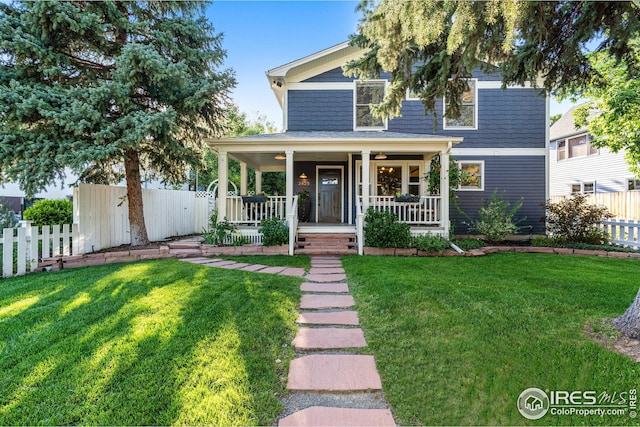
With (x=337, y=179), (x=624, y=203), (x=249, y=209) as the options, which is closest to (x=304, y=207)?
(x=337, y=179)

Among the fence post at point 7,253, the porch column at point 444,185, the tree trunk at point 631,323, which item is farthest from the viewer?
the porch column at point 444,185

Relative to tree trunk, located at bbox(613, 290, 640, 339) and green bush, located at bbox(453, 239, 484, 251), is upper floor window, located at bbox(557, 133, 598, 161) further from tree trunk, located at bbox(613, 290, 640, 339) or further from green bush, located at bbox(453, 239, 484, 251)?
tree trunk, located at bbox(613, 290, 640, 339)

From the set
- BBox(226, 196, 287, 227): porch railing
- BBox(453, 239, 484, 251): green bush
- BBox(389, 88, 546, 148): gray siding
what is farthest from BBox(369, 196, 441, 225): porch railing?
BBox(389, 88, 546, 148): gray siding

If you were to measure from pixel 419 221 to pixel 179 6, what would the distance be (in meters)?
7.72

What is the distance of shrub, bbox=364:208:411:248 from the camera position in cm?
729

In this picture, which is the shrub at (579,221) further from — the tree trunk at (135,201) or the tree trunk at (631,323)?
the tree trunk at (135,201)

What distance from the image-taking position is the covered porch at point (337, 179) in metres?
7.76

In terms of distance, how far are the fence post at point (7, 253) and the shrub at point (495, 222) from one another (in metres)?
10.7

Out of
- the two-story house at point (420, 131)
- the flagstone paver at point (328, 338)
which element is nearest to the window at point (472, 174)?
the two-story house at point (420, 131)

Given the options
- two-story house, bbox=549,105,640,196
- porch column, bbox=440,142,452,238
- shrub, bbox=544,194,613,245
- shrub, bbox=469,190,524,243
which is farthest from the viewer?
two-story house, bbox=549,105,640,196

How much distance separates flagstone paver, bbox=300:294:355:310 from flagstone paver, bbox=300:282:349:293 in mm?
260

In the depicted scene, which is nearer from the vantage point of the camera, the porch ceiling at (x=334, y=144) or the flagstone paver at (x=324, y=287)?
the flagstone paver at (x=324, y=287)

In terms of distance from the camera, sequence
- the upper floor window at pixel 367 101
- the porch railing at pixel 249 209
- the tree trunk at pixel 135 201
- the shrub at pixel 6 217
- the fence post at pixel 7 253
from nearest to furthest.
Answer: the fence post at pixel 7 253, the tree trunk at pixel 135 201, the porch railing at pixel 249 209, the shrub at pixel 6 217, the upper floor window at pixel 367 101

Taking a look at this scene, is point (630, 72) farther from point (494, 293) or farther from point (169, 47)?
point (169, 47)
